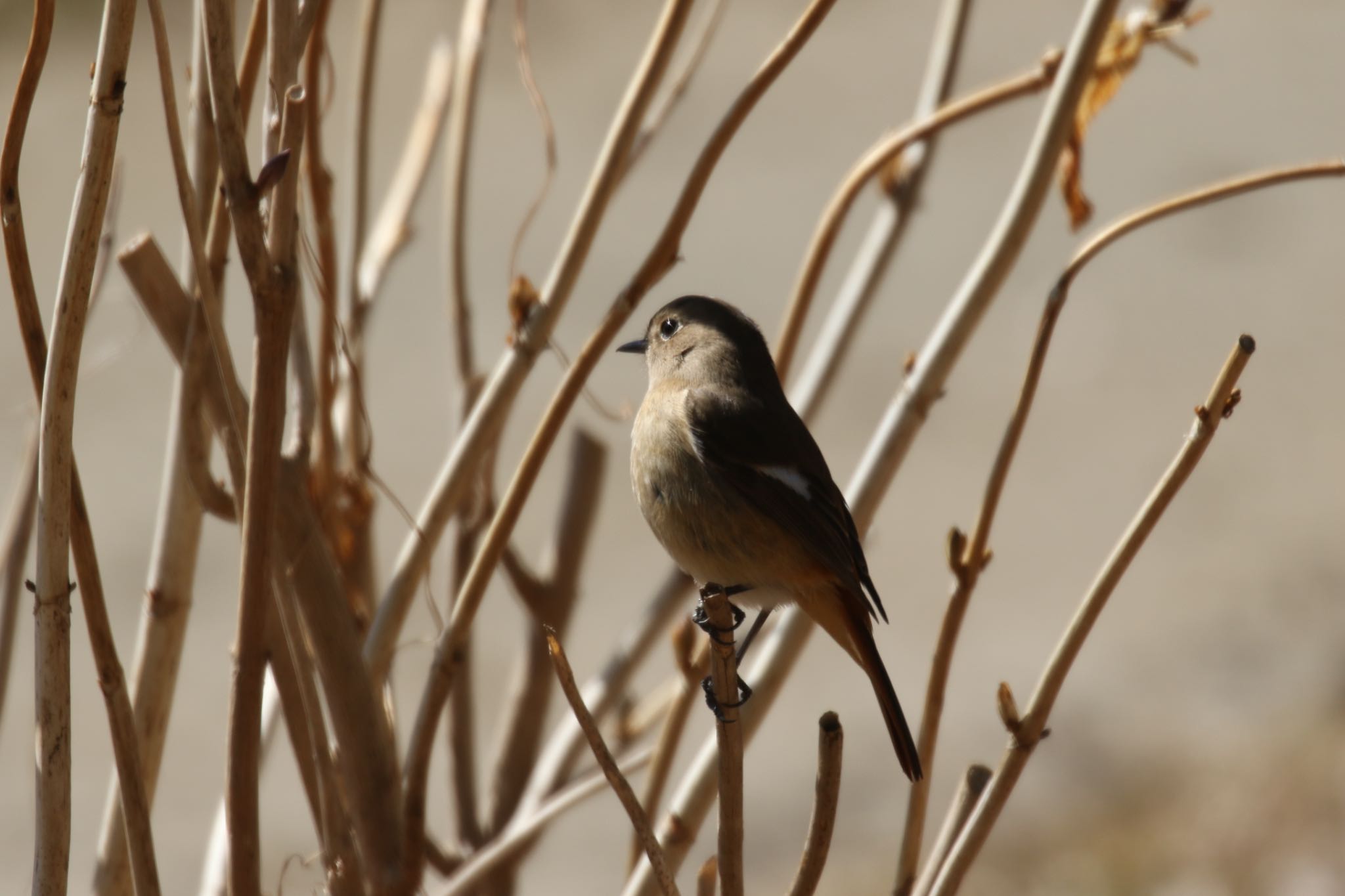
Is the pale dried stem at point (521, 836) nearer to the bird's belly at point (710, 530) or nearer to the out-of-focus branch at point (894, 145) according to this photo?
the bird's belly at point (710, 530)

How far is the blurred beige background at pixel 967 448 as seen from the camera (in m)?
4.71

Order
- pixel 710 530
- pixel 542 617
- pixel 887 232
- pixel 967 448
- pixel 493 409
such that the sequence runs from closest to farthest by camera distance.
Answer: pixel 493 409, pixel 887 232, pixel 710 530, pixel 542 617, pixel 967 448

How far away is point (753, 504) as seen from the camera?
7.11ft

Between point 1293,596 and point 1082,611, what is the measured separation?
4.60 meters

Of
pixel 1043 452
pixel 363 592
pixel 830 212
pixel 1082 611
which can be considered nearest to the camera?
pixel 1082 611

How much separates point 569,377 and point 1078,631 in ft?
2.06

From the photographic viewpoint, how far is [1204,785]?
4617 millimetres

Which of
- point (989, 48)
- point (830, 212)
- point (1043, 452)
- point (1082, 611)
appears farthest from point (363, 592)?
point (989, 48)

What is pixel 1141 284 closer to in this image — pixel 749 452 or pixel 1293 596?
pixel 1293 596

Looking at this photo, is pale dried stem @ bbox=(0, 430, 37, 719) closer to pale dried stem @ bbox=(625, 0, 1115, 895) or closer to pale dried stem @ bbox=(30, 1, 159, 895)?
pale dried stem @ bbox=(30, 1, 159, 895)

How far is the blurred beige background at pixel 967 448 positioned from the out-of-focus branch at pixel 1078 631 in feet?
2.51

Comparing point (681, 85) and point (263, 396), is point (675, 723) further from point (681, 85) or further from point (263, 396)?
point (681, 85)

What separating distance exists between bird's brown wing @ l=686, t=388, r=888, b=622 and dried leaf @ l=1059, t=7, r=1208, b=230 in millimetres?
504

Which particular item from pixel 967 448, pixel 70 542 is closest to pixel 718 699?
pixel 70 542
